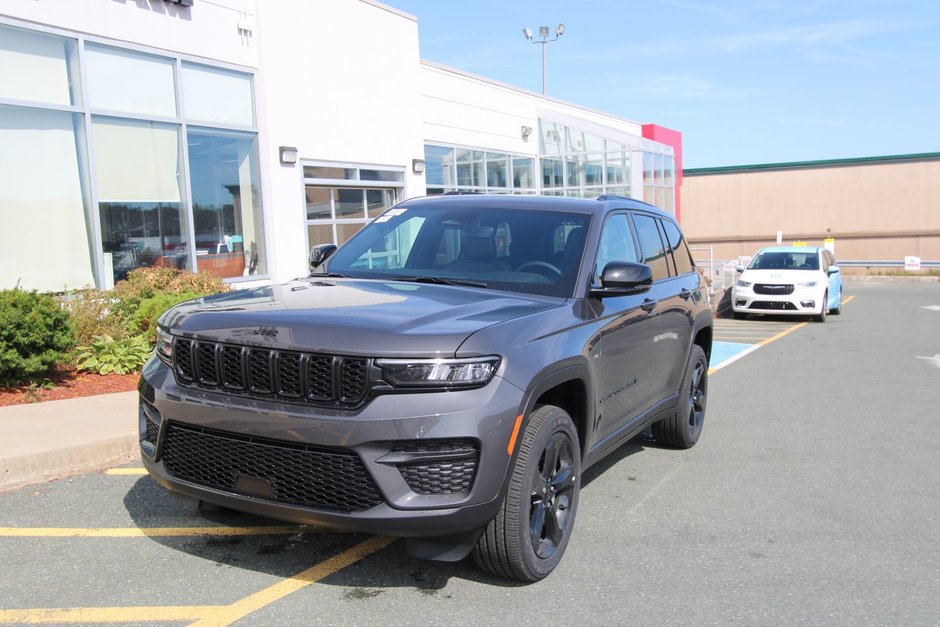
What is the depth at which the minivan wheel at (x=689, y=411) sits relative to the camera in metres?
6.48

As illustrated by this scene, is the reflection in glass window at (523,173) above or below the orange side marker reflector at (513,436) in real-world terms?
above

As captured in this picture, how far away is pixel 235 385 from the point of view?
3691mm

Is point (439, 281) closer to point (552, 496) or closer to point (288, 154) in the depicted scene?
point (552, 496)

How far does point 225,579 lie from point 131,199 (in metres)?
9.06

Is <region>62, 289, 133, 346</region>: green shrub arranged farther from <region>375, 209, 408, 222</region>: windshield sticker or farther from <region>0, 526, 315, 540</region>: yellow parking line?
<region>375, 209, 408, 222</region>: windshield sticker

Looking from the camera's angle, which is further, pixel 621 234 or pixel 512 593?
pixel 621 234

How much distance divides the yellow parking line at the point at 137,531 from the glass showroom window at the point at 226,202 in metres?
8.55

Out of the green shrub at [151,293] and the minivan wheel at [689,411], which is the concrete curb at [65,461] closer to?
the green shrub at [151,293]

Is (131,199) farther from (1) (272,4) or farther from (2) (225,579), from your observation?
(2) (225,579)

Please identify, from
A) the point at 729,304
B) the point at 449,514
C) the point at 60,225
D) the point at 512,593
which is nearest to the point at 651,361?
the point at 512,593

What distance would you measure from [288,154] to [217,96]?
5.06 feet

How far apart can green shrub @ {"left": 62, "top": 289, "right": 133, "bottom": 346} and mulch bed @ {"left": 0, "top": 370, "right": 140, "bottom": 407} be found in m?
0.60

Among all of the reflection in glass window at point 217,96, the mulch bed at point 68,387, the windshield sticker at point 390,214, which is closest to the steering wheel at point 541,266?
the windshield sticker at point 390,214

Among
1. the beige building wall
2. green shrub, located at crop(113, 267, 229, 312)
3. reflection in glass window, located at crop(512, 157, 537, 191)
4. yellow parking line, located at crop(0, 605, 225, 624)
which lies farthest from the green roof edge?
yellow parking line, located at crop(0, 605, 225, 624)
